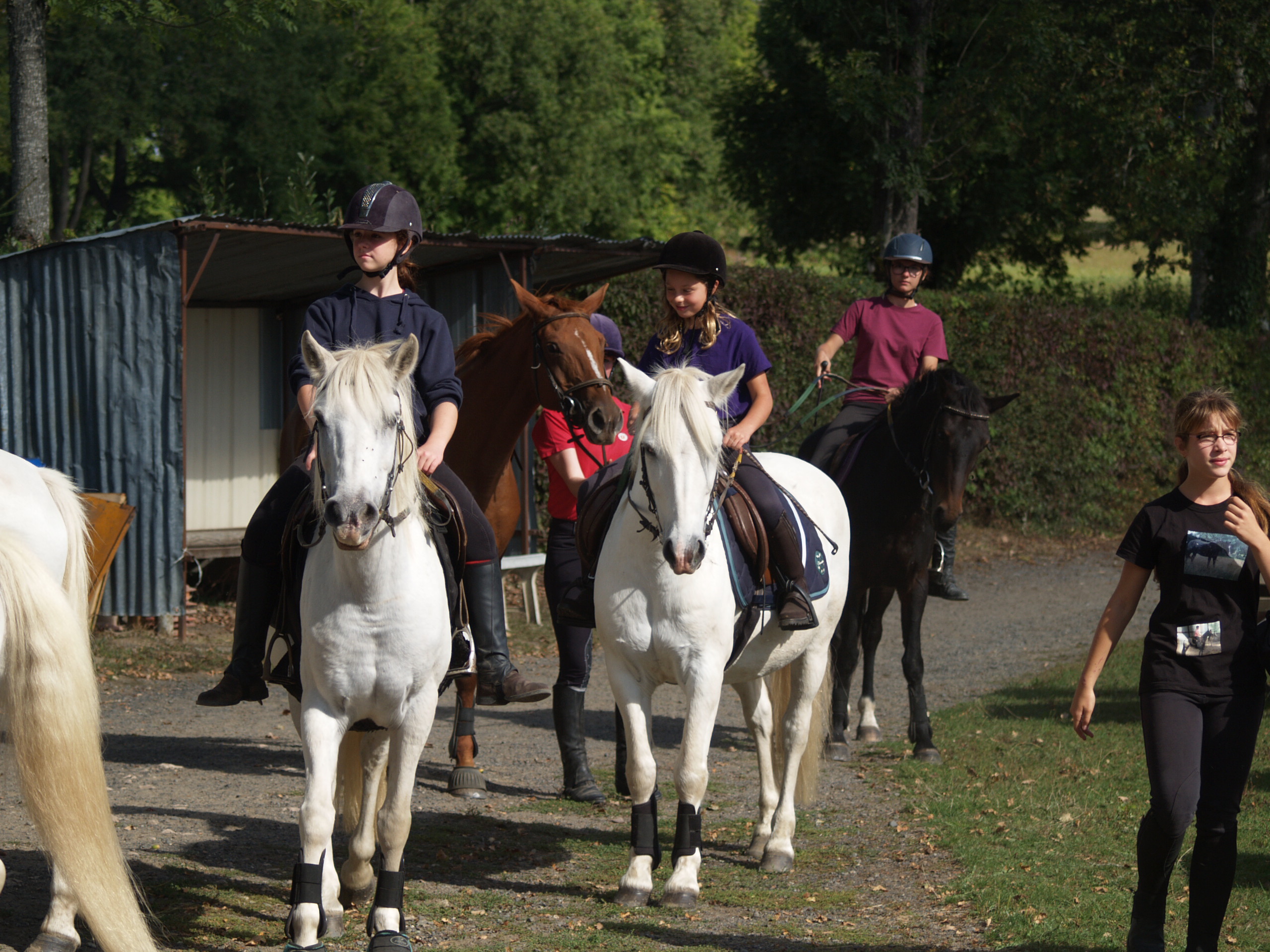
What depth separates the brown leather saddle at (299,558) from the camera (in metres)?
4.45

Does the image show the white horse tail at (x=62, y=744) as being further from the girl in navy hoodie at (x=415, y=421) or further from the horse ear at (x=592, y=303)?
the horse ear at (x=592, y=303)

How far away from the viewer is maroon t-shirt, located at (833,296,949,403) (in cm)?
833

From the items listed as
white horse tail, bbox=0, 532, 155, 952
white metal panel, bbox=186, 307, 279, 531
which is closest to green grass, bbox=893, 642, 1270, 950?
white horse tail, bbox=0, 532, 155, 952

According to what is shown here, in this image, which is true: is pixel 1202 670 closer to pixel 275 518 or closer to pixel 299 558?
pixel 299 558

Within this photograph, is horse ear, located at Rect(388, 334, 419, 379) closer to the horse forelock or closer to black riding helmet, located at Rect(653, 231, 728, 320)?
the horse forelock

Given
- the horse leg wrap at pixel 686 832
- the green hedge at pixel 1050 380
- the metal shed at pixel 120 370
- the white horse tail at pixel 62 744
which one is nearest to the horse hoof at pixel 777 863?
the horse leg wrap at pixel 686 832

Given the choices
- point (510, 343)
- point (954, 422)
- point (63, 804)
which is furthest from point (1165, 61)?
point (63, 804)

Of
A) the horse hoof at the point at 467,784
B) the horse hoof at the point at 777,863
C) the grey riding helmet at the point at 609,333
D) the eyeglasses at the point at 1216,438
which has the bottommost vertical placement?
the horse hoof at the point at 467,784

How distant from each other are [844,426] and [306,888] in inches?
202

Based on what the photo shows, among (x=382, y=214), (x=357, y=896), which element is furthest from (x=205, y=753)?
(x=382, y=214)

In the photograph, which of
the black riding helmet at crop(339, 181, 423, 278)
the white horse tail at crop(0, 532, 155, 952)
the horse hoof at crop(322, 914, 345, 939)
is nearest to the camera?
the white horse tail at crop(0, 532, 155, 952)

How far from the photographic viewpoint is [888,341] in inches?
329

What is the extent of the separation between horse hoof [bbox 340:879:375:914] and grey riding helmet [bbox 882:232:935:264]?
5.12m

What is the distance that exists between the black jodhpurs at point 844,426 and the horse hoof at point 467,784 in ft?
9.55
